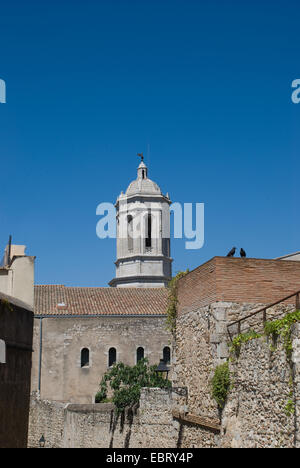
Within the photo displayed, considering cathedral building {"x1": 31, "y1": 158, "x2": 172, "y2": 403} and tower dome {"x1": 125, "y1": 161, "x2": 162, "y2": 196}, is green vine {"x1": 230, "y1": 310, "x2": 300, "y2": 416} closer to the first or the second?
cathedral building {"x1": 31, "y1": 158, "x2": 172, "y2": 403}

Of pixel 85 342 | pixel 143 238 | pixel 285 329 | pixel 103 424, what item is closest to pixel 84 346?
pixel 85 342

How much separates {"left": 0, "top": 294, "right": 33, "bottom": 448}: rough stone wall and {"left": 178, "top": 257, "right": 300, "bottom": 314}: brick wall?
16.0ft

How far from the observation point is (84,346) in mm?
36969

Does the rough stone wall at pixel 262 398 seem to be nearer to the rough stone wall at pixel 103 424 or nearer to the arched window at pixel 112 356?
the rough stone wall at pixel 103 424

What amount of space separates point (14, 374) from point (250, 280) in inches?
259

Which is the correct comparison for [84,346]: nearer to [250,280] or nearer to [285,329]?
[250,280]

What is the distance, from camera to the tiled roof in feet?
124

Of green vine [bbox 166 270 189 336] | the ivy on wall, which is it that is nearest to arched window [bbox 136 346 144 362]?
green vine [bbox 166 270 189 336]

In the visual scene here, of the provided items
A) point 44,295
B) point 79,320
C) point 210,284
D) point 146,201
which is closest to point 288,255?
point 210,284

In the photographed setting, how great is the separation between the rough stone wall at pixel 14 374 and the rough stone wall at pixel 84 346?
74.3ft

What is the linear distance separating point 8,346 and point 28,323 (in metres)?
1.94

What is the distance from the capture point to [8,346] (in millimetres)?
12062
